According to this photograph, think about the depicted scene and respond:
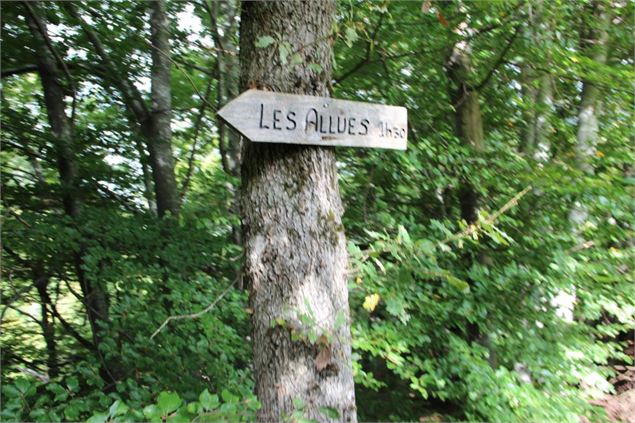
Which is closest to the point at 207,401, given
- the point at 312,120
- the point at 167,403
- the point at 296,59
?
the point at 167,403

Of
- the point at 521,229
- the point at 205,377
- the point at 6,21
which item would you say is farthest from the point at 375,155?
the point at 6,21

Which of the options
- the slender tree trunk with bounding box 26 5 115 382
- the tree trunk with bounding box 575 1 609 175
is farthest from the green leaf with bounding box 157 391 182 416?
the tree trunk with bounding box 575 1 609 175

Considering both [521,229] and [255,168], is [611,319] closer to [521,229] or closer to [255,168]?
[521,229]

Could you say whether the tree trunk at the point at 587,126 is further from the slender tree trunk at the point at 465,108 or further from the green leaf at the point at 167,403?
the green leaf at the point at 167,403

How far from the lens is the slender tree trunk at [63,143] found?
4.07 metres

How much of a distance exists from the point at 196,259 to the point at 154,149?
1185mm

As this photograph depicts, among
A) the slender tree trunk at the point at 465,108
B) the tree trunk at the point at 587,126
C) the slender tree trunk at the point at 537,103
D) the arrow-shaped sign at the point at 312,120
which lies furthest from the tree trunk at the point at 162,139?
the tree trunk at the point at 587,126

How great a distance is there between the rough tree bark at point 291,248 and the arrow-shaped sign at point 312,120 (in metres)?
0.07

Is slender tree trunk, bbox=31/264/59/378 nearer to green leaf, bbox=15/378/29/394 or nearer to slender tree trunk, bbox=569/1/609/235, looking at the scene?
green leaf, bbox=15/378/29/394

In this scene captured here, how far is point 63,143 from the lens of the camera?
423cm

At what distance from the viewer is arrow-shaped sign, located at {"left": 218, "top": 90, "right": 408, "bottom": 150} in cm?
155

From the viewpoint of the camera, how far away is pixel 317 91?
1704mm

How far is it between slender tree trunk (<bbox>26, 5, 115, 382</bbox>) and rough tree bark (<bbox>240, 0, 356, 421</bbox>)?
108 inches

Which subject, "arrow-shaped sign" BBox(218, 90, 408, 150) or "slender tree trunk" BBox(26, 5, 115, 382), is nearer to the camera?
"arrow-shaped sign" BBox(218, 90, 408, 150)
